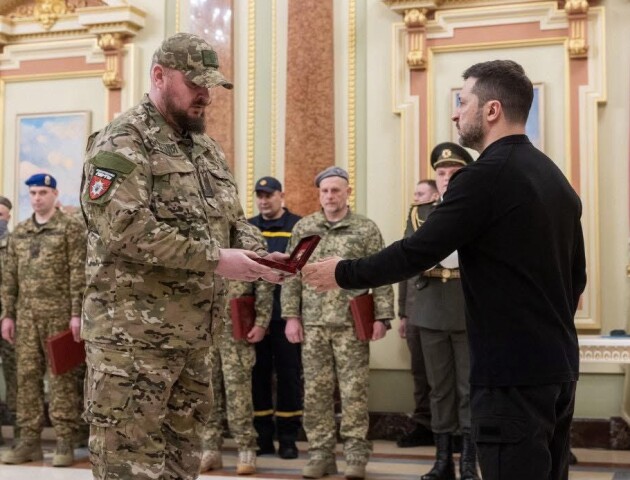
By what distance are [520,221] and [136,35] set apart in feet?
16.8

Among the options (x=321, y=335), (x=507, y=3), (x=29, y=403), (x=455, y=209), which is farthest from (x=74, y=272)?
(x=455, y=209)

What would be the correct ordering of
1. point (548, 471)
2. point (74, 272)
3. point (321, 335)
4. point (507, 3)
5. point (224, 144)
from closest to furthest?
point (548, 471)
point (321, 335)
point (74, 272)
point (507, 3)
point (224, 144)

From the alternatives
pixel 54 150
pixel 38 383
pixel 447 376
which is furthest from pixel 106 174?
pixel 54 150

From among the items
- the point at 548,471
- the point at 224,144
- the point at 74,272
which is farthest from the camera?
the point at 224,144

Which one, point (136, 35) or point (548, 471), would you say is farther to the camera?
point (136, 35)

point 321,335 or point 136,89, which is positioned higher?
point 136,89

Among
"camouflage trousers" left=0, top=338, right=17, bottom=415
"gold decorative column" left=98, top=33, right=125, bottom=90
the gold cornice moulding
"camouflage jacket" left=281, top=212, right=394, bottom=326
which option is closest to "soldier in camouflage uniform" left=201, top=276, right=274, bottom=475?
"camouflage jacket" left=281, top=212, right=394, bottom=326

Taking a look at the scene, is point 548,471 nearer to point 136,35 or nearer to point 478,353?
point 478,353

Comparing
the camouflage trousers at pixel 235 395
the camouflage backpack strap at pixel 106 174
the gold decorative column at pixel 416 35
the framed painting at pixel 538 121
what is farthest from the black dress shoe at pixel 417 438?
the camouflage backpack strap at pixel 106 174

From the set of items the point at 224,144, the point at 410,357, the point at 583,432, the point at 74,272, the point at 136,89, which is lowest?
the point at 583,432

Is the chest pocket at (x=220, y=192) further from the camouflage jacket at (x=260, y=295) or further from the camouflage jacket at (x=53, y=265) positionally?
the camouflage jacket at (x=53, y=265)

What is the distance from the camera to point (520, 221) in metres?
2.51

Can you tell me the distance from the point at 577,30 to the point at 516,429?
163 inches

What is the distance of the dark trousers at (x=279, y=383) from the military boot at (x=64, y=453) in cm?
111
